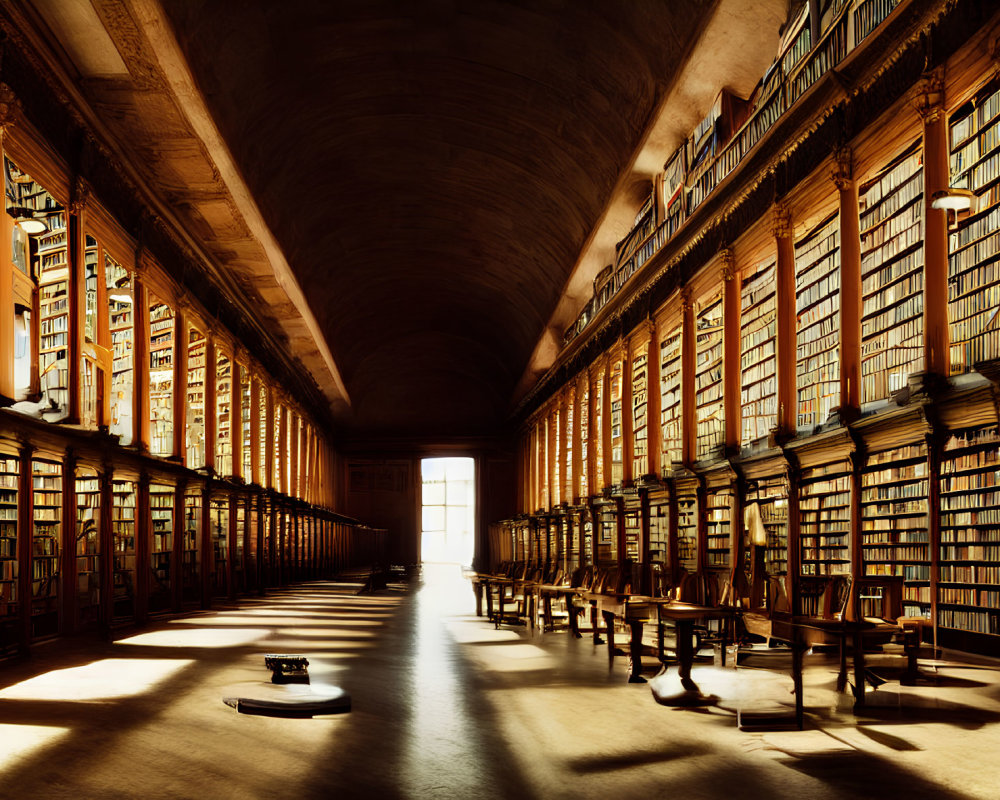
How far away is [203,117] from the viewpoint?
12.4 meters

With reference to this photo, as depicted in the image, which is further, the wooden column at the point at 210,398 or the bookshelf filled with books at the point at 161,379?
the wooden column at the point at 210,398

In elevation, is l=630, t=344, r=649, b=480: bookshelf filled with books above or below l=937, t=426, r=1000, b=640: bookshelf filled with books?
above

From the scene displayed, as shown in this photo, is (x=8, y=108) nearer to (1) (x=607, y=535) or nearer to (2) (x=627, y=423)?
(2) (x=627, y=423)

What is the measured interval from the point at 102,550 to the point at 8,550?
1030mm

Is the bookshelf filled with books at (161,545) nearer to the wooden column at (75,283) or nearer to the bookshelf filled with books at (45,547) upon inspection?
the bookshelf filled with books at (45,547)

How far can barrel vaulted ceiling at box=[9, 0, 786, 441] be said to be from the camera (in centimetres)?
1151

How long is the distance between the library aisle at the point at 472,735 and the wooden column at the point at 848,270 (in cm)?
291

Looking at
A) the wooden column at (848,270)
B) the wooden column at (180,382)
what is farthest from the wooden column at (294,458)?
the wooden column at (848,270)

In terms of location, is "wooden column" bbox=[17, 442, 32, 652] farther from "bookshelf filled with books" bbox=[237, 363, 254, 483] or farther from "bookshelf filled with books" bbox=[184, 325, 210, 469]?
"bookshelf filled with books" bbox=[237, 363, 254, 483]

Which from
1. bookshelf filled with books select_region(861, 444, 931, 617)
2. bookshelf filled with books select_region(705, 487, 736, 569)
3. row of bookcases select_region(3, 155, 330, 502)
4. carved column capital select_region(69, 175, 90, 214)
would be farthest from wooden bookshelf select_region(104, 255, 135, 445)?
bookshelf filled with books select_region(861, 444, 931, 617)

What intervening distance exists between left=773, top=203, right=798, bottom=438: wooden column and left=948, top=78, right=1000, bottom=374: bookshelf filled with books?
195cm

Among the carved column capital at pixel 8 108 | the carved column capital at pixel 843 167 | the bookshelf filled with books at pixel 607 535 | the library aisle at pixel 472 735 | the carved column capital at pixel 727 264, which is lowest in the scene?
the library aisle at pixel 472 735

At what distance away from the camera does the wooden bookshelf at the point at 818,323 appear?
1155 cm

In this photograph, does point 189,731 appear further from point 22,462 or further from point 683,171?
point 683,171
